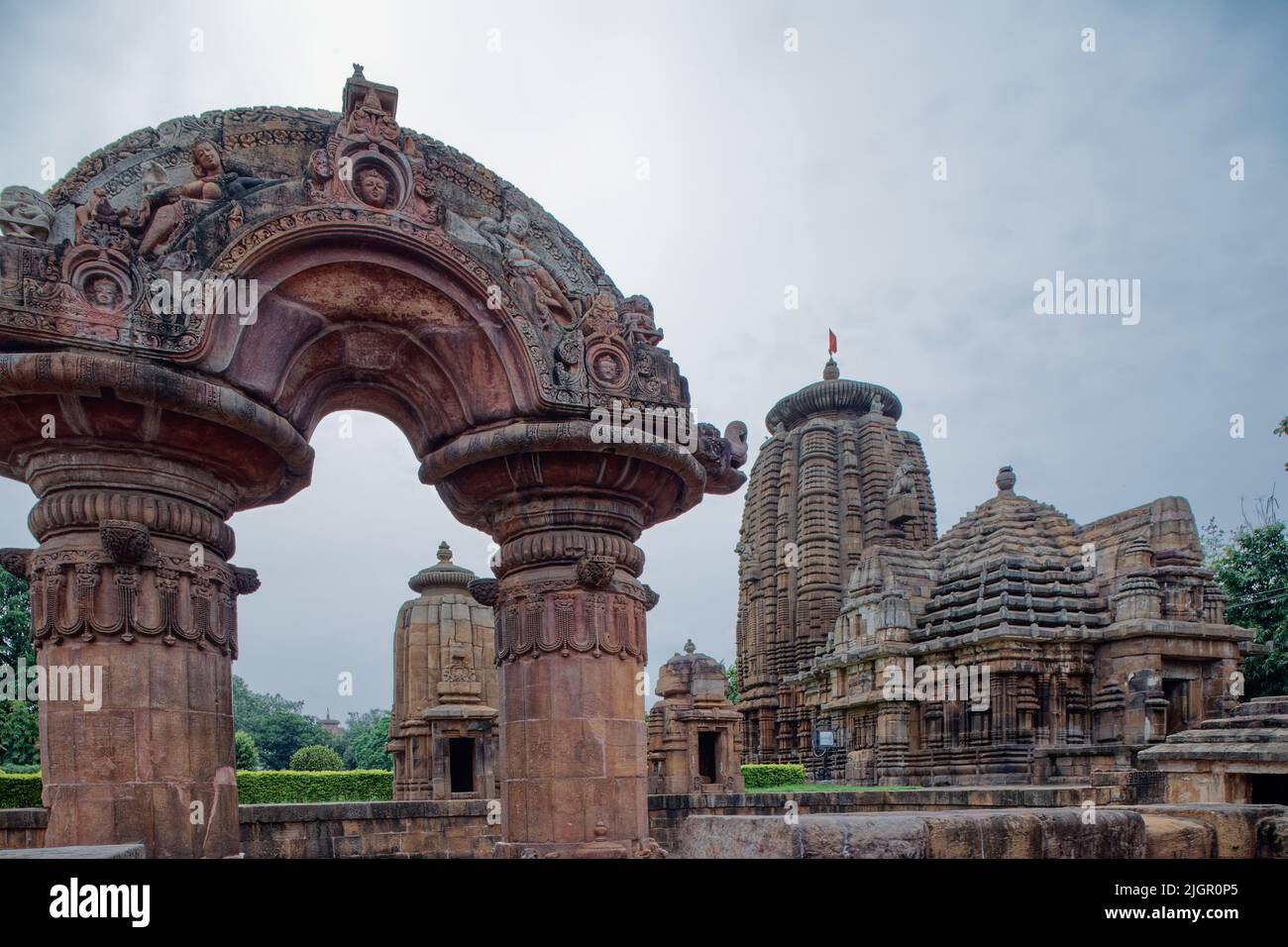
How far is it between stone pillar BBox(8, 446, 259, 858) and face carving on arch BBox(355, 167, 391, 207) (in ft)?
7.06

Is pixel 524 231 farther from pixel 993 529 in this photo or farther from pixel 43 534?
pixel 993 529

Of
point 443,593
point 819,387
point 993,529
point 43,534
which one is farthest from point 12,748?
point 819,387

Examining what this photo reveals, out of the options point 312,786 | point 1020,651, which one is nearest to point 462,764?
point 312,786

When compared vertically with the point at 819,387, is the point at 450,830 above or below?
below

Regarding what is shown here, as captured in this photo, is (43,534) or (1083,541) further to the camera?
(1083,541)

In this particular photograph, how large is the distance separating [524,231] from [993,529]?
2703cm

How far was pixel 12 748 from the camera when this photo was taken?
28141 mm

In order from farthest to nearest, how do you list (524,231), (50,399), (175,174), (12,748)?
(12,748) < (524,231) < (175,174) < (50,399)

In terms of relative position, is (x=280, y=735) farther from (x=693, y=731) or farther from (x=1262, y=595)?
(x=1262, y=595)

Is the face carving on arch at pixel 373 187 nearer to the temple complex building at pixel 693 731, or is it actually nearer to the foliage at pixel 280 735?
the temple complex building at pixel 693 731

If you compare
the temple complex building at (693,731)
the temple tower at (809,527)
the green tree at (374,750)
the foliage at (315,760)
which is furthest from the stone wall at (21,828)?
the green tree at (374,750)

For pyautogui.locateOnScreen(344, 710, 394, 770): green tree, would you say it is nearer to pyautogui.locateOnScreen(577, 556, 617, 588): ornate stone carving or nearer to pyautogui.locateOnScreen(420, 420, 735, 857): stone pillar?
pyautogui.locateOnScreen(420, 420, 735, 857): stone pillar

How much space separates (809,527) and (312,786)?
22.6 m

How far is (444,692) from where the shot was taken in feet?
76.7
